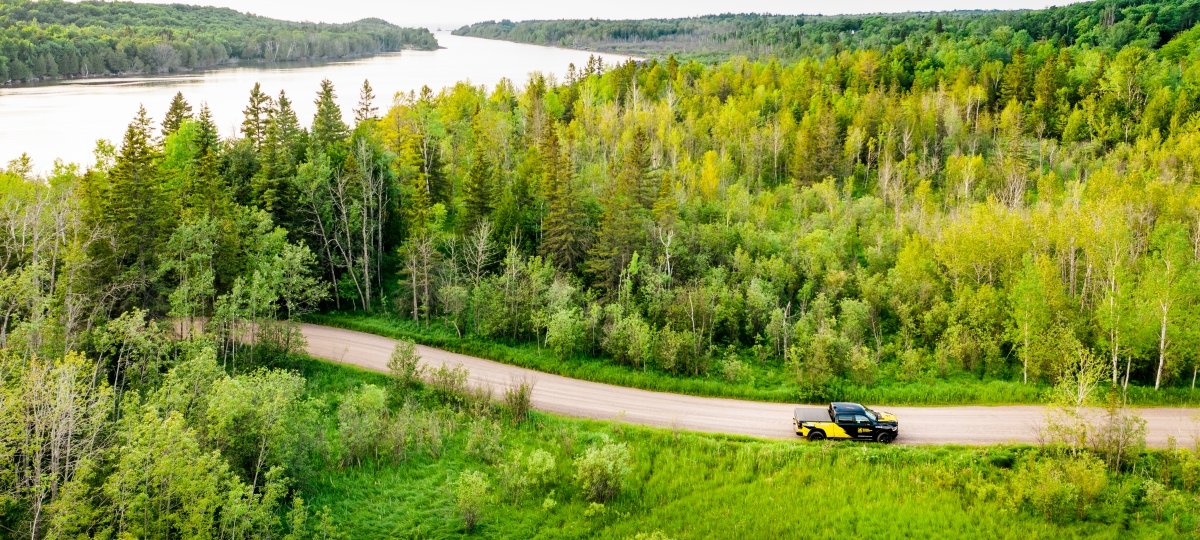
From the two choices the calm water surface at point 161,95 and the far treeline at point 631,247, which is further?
the calm water surface at point 161,95

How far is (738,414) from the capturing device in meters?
33.9

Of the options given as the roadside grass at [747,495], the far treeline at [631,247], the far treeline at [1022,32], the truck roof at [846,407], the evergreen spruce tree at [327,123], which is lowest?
the roadside grass at [747,495]

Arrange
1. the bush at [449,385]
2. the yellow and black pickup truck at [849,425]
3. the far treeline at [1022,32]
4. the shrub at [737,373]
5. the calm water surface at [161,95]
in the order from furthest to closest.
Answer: the far treeline at [1022,32]
the calm water surface at [161,95]
the shrub at [737,373]
the bush at [449,385]
the yellow and black pickup truck at [849,425]

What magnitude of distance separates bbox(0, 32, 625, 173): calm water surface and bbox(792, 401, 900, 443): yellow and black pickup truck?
5236cm

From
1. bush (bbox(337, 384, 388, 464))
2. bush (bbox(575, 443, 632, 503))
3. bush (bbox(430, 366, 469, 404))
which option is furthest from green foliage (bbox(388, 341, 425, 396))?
bush (bbox(575, 443, 632, 503))

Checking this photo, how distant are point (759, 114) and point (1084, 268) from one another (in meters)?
46.3

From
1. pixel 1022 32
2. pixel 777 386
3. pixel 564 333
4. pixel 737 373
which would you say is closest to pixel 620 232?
pixel 564 333

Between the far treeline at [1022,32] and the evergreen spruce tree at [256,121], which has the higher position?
the far treeline at [1022,32]

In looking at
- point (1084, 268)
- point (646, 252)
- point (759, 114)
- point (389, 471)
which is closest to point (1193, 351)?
point (1084, 268)

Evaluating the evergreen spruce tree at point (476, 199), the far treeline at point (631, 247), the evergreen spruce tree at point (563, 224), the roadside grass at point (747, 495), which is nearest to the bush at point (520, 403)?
the roadside grass at point (747, 495)

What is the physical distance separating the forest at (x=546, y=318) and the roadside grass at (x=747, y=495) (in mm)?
129

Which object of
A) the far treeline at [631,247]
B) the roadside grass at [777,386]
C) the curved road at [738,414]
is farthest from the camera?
the far treeline at [631,247]

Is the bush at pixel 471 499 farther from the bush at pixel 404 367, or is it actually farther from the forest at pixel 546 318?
the bush at pixel 404 367

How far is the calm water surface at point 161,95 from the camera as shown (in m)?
58.1
